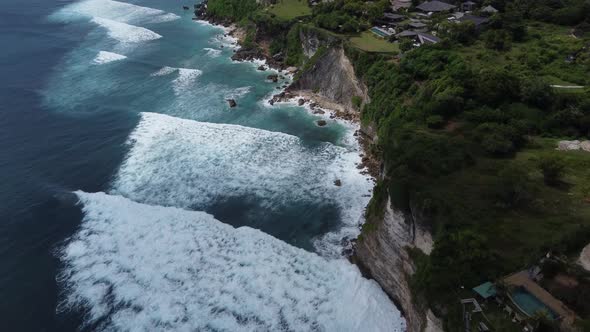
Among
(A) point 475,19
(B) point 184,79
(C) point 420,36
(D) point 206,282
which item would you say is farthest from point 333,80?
(D) point 206,282

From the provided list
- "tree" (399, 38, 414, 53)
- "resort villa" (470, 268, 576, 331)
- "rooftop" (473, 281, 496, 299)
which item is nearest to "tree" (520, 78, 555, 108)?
"tree" (399, 38, 414, 53)

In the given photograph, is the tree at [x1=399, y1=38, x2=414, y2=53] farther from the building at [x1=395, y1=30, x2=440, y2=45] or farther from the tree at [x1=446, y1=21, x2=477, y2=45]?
the tree at [x1=446, y1=21, x2=477, y2=45]

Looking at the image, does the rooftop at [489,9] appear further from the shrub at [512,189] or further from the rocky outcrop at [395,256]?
the rocky outcrop at [395,256]

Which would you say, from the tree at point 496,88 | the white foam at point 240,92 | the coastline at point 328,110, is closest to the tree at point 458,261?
the coastline at point 328,110

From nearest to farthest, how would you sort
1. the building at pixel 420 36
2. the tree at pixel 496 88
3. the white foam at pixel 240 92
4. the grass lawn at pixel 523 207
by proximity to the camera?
the grass lawn at pixel 523 207 < the tree at pixel 496 88 < the building at pixel 420 36 < the white foam at pixel 240 92

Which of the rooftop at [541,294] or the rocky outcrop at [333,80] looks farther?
the rocky outcrop at [333,80]

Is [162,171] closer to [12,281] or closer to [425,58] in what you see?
[12,281]
